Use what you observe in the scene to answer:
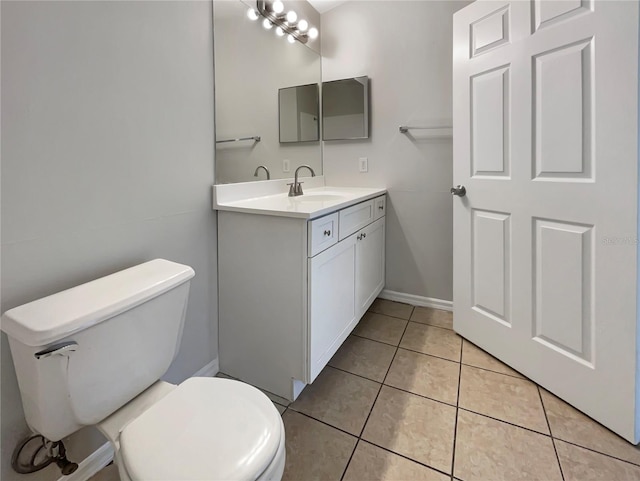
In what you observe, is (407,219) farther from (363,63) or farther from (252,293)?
(252,293)

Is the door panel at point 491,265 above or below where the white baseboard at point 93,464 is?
above

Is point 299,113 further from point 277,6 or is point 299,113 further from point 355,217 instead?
point 355,217

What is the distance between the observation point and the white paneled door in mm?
1208

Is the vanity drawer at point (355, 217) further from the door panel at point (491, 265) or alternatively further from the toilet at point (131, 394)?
the toilet at point (131, 394)

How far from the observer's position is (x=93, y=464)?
1.13 m

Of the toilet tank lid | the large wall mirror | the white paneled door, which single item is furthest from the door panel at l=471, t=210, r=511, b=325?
the toilet tank lid

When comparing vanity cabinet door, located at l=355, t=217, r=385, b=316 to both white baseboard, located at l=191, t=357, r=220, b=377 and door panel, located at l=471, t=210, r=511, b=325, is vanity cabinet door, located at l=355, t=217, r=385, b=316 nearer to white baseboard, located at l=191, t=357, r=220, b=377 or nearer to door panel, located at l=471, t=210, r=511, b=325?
door panel, located at l=471, t=210, r=511, b=325

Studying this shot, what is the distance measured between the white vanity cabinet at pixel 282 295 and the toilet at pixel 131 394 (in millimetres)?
467

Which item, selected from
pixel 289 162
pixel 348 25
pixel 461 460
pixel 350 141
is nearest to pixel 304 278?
pixel 461 460

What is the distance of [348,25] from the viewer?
7.97 ft

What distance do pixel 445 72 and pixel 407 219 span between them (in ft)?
3.20

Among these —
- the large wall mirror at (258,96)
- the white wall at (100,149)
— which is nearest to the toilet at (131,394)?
the white wall at (100,149)

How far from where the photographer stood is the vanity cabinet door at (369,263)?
1915mm

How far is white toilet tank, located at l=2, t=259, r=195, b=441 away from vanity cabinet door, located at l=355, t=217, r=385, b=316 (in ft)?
3.52
